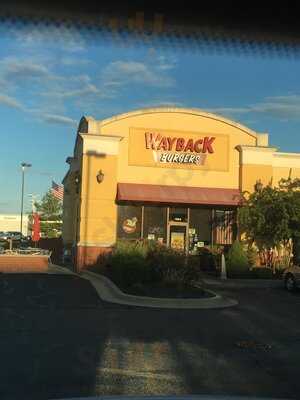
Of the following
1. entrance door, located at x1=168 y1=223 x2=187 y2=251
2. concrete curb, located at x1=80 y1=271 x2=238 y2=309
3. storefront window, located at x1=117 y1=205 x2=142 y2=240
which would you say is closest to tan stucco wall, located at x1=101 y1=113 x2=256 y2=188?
storefront window, located at x1=117 y1=205 x2=142 y2=240

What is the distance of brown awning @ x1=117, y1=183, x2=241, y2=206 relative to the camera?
2514 cm

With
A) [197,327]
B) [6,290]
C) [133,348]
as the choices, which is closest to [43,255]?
[6,290]

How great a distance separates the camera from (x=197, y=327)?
39.5ft

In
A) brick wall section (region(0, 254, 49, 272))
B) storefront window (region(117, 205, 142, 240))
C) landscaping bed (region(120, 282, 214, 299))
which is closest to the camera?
landscaping bed (region(120, 282, 214, 299))

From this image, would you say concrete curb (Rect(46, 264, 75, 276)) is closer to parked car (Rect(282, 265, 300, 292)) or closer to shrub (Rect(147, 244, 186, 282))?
shrub (Rect(147, 244, 186, 282))

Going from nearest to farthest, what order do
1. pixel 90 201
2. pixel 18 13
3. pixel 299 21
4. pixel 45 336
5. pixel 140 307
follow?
pixel 18 13, pixel 299 21, pixel 45 336, pixel 140 307, pixel 90 201

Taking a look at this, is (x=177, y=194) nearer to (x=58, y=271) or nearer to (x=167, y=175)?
(x=167, y=175)

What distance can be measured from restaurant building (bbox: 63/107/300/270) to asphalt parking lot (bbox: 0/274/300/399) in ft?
30.2

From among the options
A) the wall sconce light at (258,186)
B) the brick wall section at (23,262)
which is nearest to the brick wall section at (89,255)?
the brick wall section at (23,262)

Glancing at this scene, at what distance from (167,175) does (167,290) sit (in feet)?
32.4

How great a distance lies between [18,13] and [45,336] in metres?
8.55

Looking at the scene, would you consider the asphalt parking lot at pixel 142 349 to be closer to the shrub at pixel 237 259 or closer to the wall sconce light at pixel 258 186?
the shrub at pixel 237 259

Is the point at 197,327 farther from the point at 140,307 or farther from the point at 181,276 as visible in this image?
the point at 181,276

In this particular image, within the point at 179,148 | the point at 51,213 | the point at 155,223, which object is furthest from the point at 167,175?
the point at 51,213
